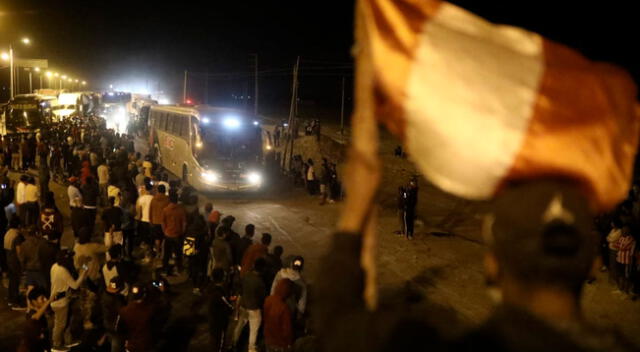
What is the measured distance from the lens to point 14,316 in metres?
9.36

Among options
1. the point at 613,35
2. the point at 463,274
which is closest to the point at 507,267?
the point at 463,274

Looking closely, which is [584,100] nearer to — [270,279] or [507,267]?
[507,267]

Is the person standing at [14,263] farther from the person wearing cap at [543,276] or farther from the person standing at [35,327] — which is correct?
the person wearing cap at [543,276]

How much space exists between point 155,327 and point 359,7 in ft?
18.8

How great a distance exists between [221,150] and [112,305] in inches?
553

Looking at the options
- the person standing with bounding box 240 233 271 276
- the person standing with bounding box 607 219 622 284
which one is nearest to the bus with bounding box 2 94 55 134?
the person standing with bounding box 240 233 271 276

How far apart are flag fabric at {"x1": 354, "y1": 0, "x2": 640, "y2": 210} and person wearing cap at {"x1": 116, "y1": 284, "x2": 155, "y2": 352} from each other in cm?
539

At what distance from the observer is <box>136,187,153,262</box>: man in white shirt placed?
12172mm

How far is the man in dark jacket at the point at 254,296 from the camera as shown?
304 inches

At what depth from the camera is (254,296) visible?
7727 mm

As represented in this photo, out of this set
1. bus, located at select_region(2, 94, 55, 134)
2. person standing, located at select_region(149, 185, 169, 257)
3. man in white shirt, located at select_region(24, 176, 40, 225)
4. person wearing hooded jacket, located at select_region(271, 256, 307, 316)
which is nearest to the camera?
person wearing hooded jacket, located at select_region(271, 256, 307, 316)

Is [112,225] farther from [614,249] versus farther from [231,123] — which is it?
[231,123]

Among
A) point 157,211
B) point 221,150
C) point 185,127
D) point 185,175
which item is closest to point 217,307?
point 157,211

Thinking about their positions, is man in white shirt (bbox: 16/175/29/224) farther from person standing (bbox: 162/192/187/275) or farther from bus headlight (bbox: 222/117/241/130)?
bus headlight (bbox: 222/117/241/130)
